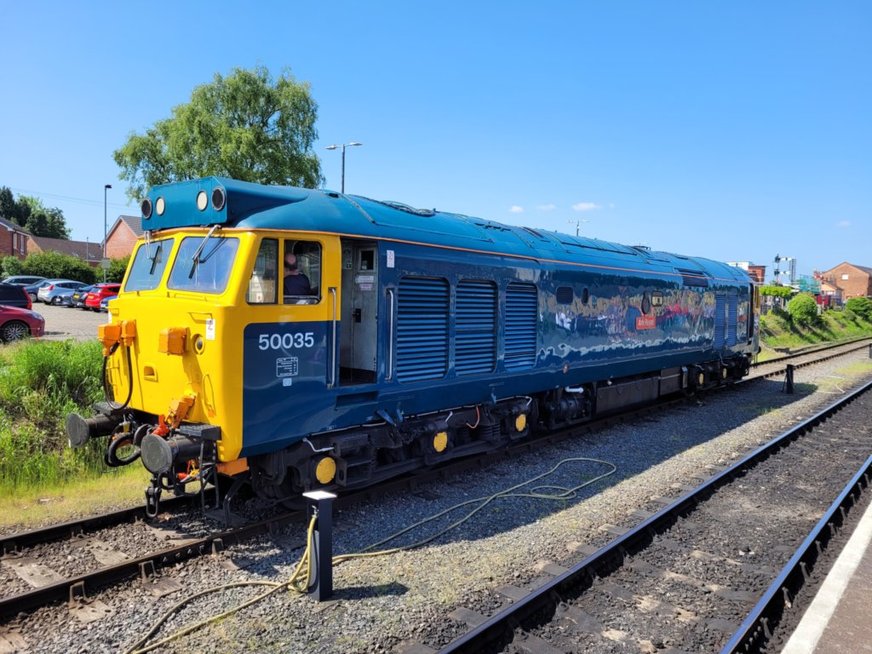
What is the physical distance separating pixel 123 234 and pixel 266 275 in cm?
7047

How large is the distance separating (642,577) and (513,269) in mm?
4727

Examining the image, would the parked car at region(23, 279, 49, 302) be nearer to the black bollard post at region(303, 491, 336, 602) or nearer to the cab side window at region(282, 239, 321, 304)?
the cab side window at region(282, 239, 321, 304)

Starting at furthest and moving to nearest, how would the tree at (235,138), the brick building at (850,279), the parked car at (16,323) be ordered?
the brick building at (850,279) < the tree at (235,138) < the parked car at (16,323)

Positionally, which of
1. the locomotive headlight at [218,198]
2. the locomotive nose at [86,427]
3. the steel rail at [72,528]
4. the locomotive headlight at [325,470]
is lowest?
the steel rail at [72,528]

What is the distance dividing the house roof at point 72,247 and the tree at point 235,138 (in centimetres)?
4543

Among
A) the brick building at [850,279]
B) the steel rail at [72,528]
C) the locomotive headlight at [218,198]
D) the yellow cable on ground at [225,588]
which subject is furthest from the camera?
the brick building at [850,279]

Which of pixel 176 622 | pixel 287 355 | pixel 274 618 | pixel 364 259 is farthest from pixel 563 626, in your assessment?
pixel 364 259

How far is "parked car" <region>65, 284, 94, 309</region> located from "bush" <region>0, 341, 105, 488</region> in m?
24.3

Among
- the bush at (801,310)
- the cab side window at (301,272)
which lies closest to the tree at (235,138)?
the cab side window at (301,272)

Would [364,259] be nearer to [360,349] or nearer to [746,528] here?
[360,349]

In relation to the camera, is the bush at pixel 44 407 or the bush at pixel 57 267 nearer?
the bush at pixel 44 407

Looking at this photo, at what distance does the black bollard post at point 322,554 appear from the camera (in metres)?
5.26

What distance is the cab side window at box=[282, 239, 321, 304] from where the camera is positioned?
20.8 ft

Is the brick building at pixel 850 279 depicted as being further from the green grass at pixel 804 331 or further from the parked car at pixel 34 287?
the parked car at pixel 34 287
